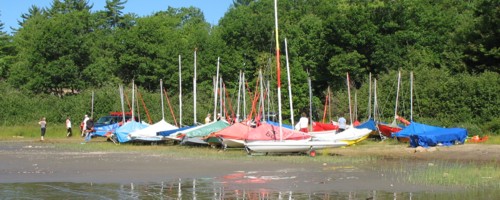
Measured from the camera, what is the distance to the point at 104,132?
50156mm

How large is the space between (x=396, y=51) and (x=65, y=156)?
4174cm

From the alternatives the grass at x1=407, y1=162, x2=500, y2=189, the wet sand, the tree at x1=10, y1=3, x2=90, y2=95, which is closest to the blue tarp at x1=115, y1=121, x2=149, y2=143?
the wet sand

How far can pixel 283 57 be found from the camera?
72.2m

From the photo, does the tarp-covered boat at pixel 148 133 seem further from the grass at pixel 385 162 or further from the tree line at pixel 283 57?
the tree line at pixel 283 57

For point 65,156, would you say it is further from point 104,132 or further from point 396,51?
point 396,51

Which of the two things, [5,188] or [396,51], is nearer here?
[5,188]

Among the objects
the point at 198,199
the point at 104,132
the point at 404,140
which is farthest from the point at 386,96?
the point at 198,199

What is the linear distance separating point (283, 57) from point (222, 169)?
4655 cm

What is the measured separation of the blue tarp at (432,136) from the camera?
3431 cm

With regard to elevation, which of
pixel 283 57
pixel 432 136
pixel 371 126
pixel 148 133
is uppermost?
pixel 283 57

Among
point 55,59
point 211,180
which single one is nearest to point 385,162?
point 211,180

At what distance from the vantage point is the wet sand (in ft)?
70.9

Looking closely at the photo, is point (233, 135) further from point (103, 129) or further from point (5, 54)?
point (5, 54)

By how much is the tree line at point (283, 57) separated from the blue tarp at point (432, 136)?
11911 millimetres
